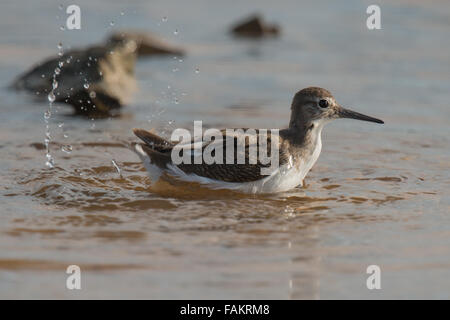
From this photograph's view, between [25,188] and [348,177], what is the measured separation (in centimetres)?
354

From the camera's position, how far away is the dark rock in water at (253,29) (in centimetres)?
1692

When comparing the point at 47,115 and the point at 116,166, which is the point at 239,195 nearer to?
the point at 116,166

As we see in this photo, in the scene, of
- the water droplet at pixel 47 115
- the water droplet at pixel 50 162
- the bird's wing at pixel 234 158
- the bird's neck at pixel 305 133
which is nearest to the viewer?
the bird's wing at pixel 234 158

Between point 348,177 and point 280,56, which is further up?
point 280,56

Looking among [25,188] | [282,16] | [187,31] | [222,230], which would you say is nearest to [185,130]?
[25,188]

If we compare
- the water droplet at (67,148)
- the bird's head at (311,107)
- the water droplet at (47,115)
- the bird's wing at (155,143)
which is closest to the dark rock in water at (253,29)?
the water droplet at (47,115)

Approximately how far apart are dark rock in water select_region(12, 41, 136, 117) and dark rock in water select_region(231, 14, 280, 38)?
373 centimetres

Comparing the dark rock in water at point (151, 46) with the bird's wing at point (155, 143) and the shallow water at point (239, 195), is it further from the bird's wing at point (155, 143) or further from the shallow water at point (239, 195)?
the bird's wing at point (155, 143)

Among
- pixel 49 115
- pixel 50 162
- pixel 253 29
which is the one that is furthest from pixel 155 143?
pixel 253 29

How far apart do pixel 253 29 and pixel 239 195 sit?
8.97 m

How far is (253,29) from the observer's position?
17000mm

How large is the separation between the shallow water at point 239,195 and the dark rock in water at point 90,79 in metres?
0.28
